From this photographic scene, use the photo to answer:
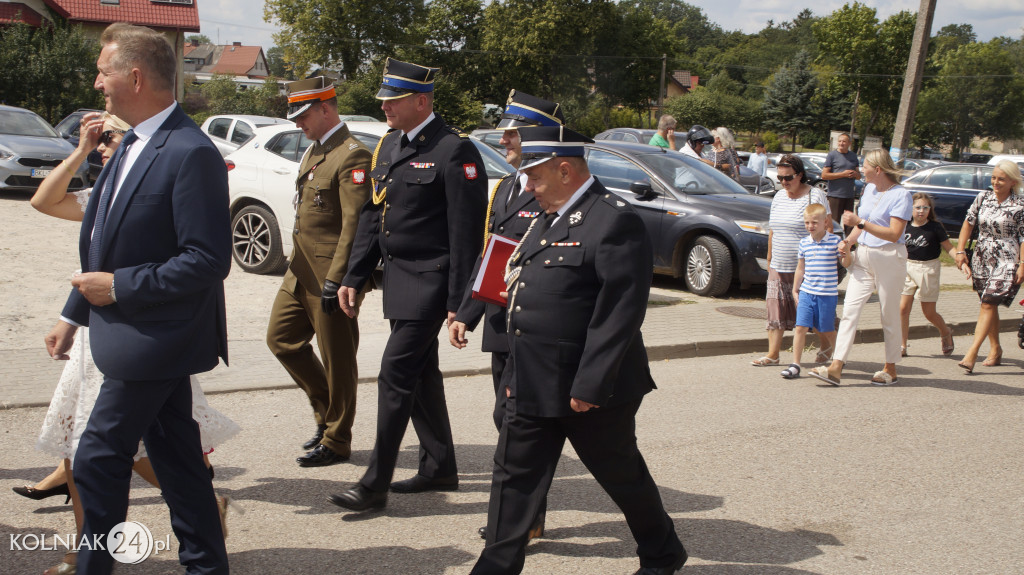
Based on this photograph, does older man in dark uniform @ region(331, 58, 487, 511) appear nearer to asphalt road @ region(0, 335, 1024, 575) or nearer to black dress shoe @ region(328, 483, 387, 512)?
black dress shoe @ region(328, 483, 387, 512)

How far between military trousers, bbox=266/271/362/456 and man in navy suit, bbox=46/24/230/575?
1771 mm

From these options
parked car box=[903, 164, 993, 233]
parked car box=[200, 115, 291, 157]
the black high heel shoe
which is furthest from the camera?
parked car box=[903, 164, 993, 233]

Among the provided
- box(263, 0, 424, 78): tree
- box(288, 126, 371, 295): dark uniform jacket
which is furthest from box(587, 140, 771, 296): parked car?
box(263, 0, 424, 78): tree

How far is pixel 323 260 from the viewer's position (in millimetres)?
4922

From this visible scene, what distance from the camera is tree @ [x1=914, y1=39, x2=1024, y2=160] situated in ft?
254

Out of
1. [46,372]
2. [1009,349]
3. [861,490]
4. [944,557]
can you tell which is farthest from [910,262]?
[46,372]

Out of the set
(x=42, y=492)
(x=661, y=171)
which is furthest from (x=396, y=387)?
(x=661, y=171)

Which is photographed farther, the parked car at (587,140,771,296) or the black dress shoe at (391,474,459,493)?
the parked car at (587,140,771,296)

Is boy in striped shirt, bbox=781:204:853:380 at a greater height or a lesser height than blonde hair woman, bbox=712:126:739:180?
lesser

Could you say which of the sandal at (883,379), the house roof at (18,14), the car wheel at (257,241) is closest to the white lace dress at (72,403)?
the sandal at (883,379)

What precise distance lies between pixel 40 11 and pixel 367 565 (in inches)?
1655

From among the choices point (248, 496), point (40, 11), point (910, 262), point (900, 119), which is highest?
point (40, 11)

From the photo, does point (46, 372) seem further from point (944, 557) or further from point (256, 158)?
point (944, 557)

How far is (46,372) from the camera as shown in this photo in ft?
21.5
